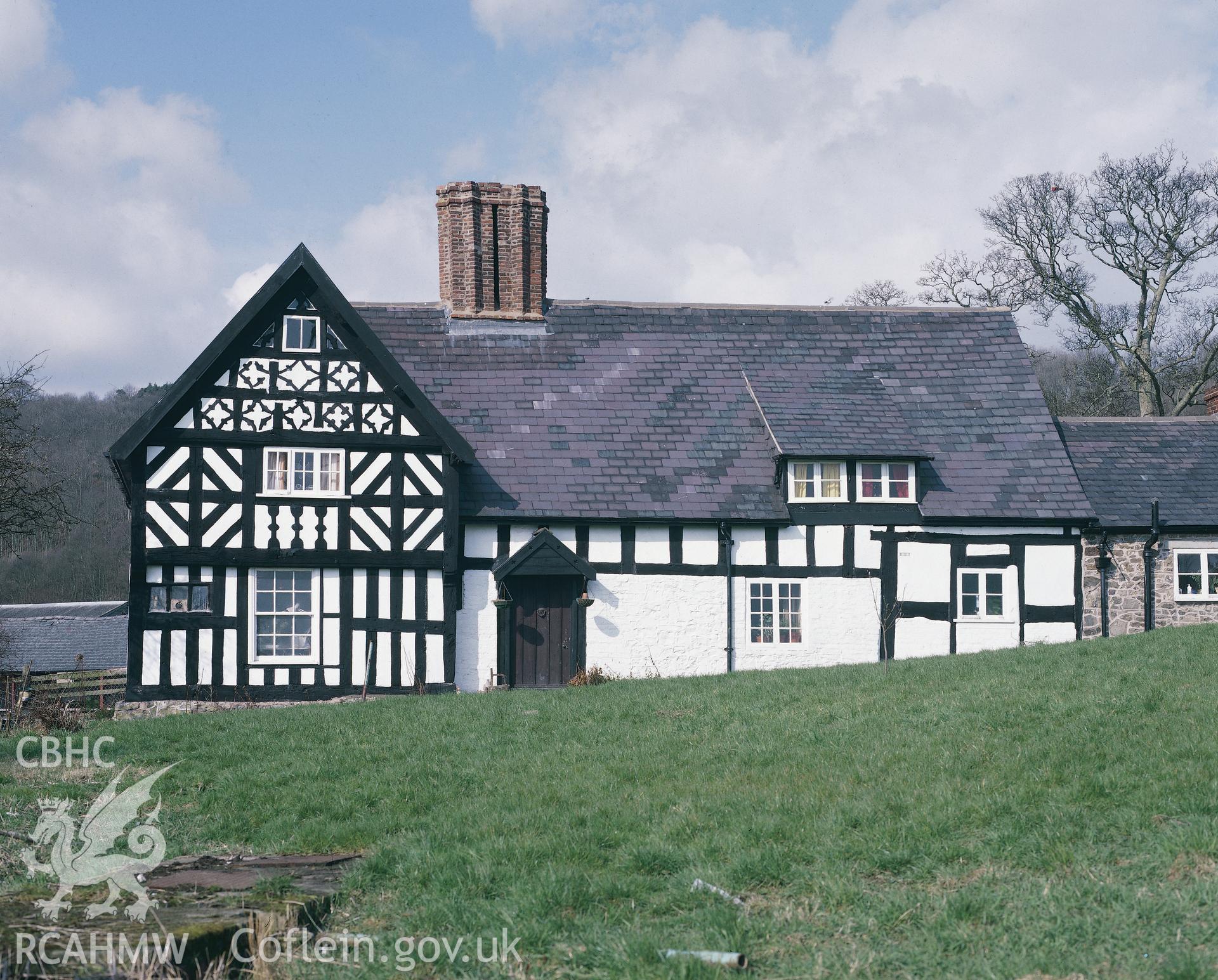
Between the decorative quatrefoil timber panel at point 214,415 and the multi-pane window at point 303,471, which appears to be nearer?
the decorative quatrefoil timber panel at point 214,415

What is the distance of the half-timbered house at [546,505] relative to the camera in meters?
20.3

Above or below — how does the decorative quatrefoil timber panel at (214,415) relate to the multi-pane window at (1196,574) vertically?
above

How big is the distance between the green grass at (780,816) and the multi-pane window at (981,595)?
276 inches

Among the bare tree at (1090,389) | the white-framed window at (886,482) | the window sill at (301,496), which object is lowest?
the window sill at (301,496)

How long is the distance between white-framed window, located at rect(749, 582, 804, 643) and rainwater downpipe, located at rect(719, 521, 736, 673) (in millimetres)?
397

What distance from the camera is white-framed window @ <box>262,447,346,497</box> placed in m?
20.5

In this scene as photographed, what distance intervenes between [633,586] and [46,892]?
14.8 meters

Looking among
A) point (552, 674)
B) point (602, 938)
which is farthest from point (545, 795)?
point (552, 674)

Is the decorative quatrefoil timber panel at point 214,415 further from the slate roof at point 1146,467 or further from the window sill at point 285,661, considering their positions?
the slate roof at point 1146,467

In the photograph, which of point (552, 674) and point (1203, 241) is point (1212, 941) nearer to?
point (552, 674)

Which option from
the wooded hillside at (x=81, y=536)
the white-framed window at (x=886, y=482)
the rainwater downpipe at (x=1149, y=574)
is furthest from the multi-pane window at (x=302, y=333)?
the wooded hillside at (x=81, y=536)

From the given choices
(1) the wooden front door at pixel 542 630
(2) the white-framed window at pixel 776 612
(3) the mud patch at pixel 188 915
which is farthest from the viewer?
(2) the white-framed window at pixel 776 612

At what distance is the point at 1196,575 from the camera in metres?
22.7

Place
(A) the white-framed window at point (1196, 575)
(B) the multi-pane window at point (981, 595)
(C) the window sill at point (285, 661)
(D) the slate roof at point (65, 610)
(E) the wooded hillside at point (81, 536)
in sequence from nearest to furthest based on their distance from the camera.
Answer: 1. (C) the window sill at point (285, 661)
2. (B) the multi-pane window at point (981, 595)
3. (A) the white-framed window at point (1196, 575)
4. (D) the slate roof at point (65, 610)
5. (E) the wooded hillside at point (81, 536)
